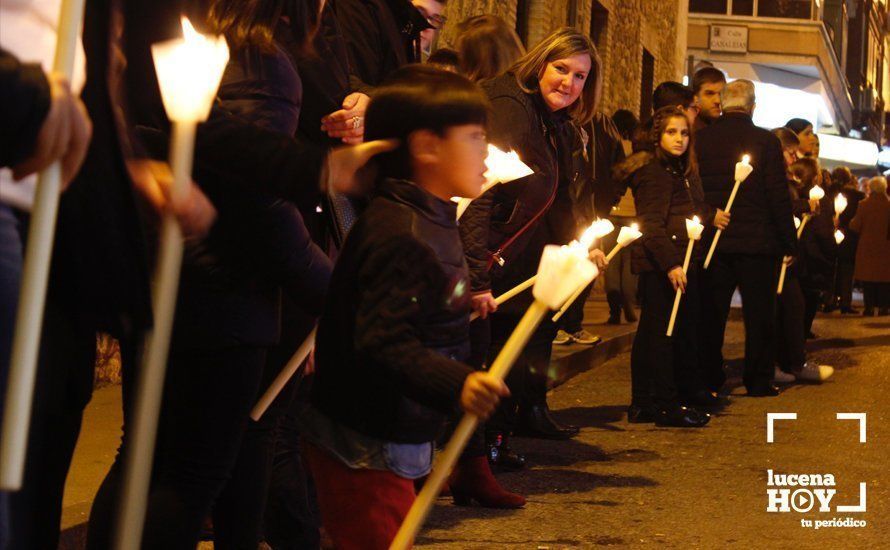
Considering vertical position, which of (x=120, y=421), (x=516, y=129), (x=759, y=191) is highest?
(x=516, y=129)

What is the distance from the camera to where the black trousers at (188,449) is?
3.20m

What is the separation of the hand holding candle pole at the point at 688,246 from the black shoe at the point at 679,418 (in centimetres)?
42

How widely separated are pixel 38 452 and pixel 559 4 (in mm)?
14540

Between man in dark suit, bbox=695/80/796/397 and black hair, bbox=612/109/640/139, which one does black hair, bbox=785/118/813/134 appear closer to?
black hair, bbox=612/109/640/139

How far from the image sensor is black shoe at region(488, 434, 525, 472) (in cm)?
666

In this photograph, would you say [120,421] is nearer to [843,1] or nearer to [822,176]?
[822,176]

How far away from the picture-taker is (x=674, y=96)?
9.07 m

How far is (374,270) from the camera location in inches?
125

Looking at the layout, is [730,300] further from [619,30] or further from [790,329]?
[619,30]

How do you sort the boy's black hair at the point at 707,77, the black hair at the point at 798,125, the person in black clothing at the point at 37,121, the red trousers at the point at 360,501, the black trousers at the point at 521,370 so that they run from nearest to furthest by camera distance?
the person in black clothing at the point at 37,121 < the red trousers at the point at 360,501 < the black trousers at the point at 521,370 < the boy's black hair at the point at 707,77 < the black hair at the point at 798,125

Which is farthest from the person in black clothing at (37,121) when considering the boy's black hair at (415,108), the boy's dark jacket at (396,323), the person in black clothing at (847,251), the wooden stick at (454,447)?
the person in black clothing at (847,251)

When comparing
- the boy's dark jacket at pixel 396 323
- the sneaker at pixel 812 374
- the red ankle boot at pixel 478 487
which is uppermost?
the boy's dark jacket at pixel 396 323

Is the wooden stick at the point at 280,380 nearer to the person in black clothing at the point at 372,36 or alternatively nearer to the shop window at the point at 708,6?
the person in black clothing at the point at 372,36

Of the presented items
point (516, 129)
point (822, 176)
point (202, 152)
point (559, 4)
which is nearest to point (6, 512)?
point (202, 152)
